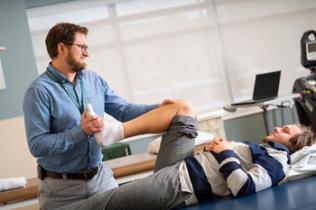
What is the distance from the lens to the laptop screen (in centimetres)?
421

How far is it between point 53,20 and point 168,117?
2.89 metres

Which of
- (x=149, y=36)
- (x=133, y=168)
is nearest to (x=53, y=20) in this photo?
(x=149, y=36)

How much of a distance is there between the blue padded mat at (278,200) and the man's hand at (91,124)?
1.75ft

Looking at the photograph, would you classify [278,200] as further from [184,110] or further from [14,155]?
[14,155]

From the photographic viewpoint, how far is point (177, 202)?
1.90m

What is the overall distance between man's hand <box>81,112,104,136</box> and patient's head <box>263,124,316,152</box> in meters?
1.00

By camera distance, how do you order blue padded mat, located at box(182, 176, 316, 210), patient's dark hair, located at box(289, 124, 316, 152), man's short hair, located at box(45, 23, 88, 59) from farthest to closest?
patient's dark hair, located at box(289, 124, 316, 152) < man's short hair, located at box(45, 23, 88, 59) < blue padded mat, located at box(182, 176, 316, 210)

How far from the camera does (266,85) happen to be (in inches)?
167

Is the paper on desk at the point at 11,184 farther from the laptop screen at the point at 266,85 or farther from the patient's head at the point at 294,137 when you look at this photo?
the laptop screen at the point at 266,85

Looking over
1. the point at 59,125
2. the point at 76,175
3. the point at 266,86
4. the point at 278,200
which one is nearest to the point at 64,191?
the point at 76,175

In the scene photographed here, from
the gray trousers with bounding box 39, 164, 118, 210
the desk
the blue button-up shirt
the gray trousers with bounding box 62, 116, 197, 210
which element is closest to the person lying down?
the gray trousers with bounding box 62, 116, 197, 210

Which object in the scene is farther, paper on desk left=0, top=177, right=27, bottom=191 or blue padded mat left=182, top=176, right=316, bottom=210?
paper on desk left=0, top=177, right=27, bottom=191

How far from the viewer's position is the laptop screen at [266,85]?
4215mm

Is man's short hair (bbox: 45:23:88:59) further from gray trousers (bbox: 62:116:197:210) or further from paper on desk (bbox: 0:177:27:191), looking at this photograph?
paper on desk (bbox: 0:177:27:191)
